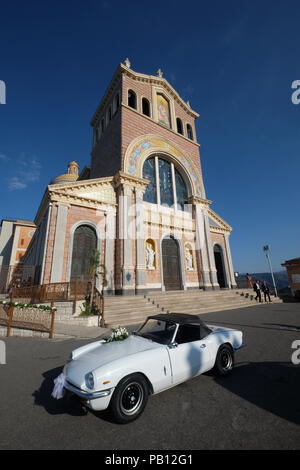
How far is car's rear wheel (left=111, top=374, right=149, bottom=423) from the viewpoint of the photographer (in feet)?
7.54

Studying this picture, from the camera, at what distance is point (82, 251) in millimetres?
12203

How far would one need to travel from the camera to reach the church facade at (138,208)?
473 inches

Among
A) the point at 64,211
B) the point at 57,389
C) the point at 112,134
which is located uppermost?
the point at 112,134

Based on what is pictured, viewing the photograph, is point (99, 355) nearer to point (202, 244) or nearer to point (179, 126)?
point (202, 244)

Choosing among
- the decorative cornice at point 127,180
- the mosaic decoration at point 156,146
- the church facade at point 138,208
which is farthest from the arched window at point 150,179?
the decorative cornice at point 127,180

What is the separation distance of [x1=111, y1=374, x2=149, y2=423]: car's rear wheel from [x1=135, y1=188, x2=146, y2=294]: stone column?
9943 mm

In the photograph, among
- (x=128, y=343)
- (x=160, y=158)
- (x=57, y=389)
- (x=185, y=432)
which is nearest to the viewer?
(x=185, y=432)

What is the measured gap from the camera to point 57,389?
8.23ft

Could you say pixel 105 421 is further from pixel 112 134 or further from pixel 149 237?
pixel 112 134

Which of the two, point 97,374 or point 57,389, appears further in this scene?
point 57,389
